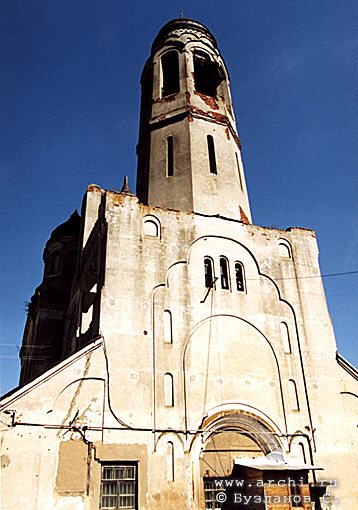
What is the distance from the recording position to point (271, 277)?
17.4 metres

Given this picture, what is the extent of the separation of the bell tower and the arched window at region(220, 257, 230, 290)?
2.30 m

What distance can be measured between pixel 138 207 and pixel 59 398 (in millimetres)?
7399

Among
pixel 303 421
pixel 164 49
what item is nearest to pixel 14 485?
pixel 303 421

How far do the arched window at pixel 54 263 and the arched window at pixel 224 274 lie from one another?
13.3 m

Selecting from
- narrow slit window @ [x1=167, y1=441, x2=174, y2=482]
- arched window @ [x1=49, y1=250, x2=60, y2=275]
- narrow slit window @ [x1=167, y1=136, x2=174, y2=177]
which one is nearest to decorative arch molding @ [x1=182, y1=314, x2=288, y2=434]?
narrow slit window @ [x1=167, y1=441, x2=174, y2=482]

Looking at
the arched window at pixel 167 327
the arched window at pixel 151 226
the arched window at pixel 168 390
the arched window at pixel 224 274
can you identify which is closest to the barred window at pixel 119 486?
the arched window at pixel 168 390

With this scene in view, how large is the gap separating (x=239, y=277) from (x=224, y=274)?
62cm

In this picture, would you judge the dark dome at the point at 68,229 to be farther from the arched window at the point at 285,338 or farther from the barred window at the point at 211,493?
the barred window at the point at 211,493

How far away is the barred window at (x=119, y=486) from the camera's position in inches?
481

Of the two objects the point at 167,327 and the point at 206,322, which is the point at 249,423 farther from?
the point at 167,327

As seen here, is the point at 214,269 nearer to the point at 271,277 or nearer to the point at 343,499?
the point at 271,277

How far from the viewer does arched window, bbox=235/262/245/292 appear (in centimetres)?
1695

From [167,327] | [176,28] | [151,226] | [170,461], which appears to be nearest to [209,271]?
[151,226]

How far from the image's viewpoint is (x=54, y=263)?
1095 inches
